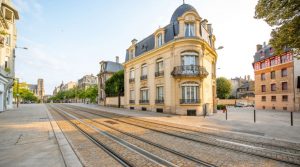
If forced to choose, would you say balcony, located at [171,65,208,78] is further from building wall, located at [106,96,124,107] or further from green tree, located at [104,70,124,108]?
green tree, located at [104,70,124,108]

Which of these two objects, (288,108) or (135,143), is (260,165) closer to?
(135,143)

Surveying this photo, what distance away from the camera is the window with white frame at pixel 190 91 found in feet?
69.9

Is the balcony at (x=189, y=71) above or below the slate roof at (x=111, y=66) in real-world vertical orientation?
below

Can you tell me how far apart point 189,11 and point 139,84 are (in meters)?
12.7

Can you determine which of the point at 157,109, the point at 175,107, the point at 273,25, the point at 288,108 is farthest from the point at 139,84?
the point at 288,108

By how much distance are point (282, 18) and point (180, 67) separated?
12.0m

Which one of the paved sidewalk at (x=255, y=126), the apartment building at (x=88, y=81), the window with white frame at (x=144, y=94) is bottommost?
the paved sidewalk at (x=255, y=126)

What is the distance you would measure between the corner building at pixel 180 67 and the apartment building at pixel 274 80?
15.5 metres

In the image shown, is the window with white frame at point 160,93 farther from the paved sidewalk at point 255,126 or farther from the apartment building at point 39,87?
the apartment building at point 39,87

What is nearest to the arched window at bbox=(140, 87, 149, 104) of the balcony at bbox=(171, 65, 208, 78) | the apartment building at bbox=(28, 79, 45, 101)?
the balcony at bbox=(171, 65, 208, 78)

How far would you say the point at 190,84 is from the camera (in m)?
21.3

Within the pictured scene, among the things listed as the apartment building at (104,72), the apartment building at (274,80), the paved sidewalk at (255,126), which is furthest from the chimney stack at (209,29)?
the apartment building at (104,72)

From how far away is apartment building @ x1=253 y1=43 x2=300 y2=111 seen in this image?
31656mm

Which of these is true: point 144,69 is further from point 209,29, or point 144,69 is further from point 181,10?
point 209,29
